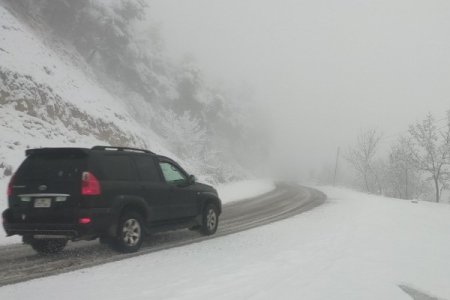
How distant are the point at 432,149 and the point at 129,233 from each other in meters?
52.8

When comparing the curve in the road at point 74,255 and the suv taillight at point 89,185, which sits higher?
the suv taillight at point 89,185

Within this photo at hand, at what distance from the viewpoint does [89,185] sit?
8.08 meters

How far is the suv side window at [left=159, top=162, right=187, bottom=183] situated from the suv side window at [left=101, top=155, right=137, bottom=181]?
48.2 inches

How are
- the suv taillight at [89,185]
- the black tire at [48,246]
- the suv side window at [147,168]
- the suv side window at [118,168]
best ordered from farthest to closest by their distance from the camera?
the suv side window at [147,168] < the black tire at [48,246] < the suv side window at [118,168] < the suv taillight at [89,185]

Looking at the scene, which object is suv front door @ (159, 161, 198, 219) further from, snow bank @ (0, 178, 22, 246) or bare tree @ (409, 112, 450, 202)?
bare tree @ (409, 112, 450, 202)

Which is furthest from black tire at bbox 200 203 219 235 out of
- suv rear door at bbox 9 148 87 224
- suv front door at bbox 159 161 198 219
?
suv rear door at bbox 9 148 87 224

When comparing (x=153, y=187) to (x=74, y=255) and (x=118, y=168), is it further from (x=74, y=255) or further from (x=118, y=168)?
(x=74, y=255)

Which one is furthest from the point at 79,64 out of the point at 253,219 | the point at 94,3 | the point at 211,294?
the point at 211,294

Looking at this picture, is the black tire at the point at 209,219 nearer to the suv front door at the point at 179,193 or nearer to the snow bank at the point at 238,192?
the suv front door at the point at 179,193

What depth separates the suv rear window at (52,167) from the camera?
8.20 meters

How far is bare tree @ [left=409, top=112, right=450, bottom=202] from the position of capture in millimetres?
53688

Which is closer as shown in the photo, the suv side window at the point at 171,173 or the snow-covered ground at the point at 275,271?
the snow-covered ground at the point at 275,271

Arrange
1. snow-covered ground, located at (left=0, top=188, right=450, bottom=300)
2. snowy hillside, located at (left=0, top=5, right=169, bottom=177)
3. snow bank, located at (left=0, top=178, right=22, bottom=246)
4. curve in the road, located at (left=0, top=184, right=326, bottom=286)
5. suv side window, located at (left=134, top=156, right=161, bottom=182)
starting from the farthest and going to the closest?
snowy hillside, located at (left=0, top=5, right=169, bottom=177)
snow bank, located at (left=0, top=178, right=22, bottom=246)
suv side window, located at (left=134, top=156, right=161, bottom=182)
curve in the road, located at (left=0, top=184, right=326, bottom=286)
snow-covered ground, located at (left=0, top=188, right=450, bottom=300)

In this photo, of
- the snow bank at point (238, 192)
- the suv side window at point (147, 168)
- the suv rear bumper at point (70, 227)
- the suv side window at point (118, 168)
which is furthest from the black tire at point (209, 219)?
the snow bank at point (238, 192)
